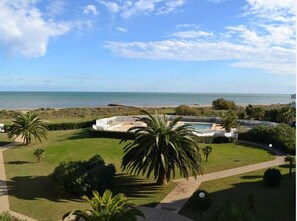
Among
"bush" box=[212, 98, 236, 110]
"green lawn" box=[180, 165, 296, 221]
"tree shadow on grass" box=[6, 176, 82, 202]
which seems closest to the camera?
"green lawn" box=[180, 165, 296, 221]

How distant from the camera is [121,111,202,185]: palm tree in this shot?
20156 mm

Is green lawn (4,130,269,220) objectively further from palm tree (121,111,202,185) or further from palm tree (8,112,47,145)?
palm tree (121,111,202,185)

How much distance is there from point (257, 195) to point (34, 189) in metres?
13.0

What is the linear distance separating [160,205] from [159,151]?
3291mm

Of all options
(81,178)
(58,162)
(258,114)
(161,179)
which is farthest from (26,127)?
(258,114)

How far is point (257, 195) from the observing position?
19.5 metres

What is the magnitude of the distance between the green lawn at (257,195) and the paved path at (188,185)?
548 millimetres

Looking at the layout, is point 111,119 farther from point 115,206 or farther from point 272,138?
point 115,206

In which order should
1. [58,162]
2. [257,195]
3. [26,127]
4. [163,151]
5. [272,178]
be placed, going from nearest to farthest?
[257,195]
[163,151]
[272,178]
[58,162]
[26,127]

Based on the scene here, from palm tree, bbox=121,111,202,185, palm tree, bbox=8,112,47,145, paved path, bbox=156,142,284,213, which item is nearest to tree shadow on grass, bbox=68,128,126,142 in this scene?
palm tree, bbox=8,112,47,145

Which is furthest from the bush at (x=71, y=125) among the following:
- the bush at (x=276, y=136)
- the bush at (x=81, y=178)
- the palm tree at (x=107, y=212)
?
the palm tree at (x=107, y=212)

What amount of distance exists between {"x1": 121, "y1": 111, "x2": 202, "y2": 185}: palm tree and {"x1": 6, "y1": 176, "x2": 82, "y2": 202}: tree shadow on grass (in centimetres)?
432

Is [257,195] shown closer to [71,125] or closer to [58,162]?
[58,162]

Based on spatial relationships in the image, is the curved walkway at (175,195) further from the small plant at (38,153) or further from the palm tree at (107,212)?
the palm tree at (107,212)
